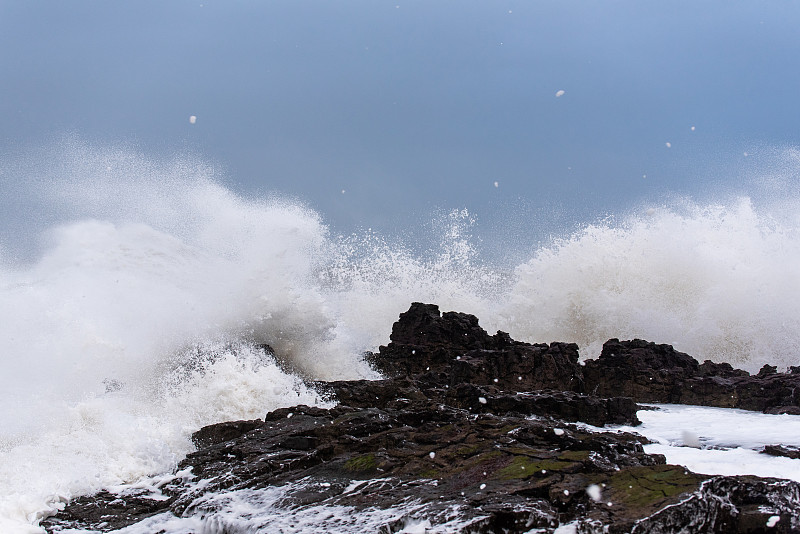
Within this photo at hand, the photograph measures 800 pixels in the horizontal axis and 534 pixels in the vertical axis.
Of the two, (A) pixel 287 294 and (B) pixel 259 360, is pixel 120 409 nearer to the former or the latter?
(B) pixel 259 360

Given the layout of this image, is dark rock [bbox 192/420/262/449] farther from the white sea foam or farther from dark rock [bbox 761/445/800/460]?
dark rock [bbox 761/445/800/460]

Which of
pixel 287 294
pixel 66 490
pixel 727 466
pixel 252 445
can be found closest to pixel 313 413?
pixel 252 445

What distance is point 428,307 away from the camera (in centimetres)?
1914

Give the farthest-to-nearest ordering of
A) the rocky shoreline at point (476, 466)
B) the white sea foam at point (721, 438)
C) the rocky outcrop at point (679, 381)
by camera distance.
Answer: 1. the rocky outcrop at point (679, 381)
2. the white sea foam at point (721, 438)
3. the rocky shoreline at point (476, 466)

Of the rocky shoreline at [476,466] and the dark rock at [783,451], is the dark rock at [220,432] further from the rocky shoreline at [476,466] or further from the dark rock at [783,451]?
the dark rock at [783,451]

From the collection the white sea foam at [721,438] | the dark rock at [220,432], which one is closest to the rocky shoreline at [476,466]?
the dark rock at [220,432]

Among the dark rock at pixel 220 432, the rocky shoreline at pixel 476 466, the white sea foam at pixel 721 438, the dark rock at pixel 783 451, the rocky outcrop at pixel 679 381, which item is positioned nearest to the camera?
the rocky shoreline at pixel 476 466

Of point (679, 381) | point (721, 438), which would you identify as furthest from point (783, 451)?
point (679, 381)

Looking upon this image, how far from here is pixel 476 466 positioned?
6.78 m

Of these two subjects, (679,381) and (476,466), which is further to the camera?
(679,381)

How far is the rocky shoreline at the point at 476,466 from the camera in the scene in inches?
202

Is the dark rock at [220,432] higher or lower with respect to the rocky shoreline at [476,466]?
higher

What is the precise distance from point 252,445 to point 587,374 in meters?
9.63

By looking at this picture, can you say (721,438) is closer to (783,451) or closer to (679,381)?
(783,451)
